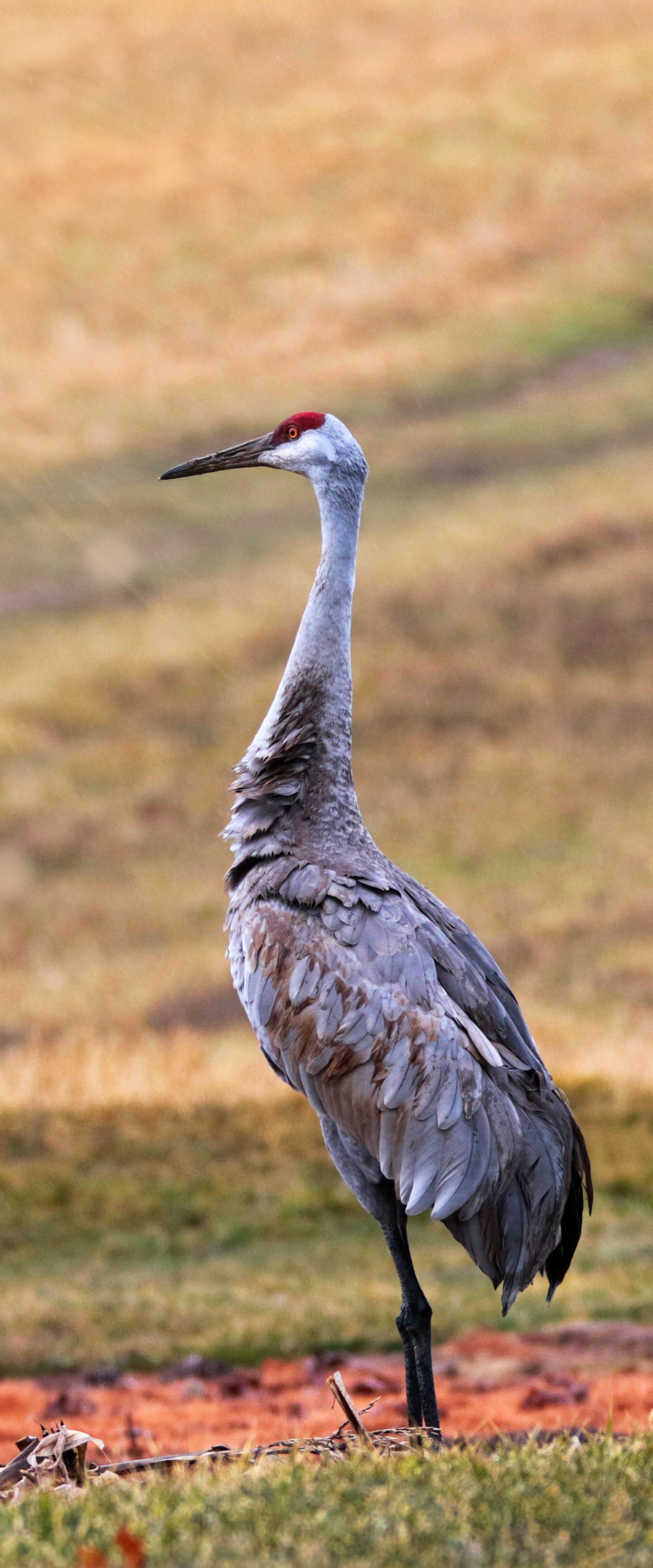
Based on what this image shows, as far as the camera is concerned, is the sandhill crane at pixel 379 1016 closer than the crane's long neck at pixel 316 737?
Yes

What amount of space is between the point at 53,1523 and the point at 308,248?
49.9m

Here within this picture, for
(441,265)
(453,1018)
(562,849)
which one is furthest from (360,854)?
(441,265)

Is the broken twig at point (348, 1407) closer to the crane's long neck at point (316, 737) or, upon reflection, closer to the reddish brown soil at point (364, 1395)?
the reddish brown soil at point (364, 1395)

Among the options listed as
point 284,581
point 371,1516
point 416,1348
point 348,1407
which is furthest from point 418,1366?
point 284,581

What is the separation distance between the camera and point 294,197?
53875 mm

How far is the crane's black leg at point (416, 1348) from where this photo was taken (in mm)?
6090

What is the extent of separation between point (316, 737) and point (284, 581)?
87.7 ft

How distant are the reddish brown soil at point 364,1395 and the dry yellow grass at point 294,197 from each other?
98.2 ft

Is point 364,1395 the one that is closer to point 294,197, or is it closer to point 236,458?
point 236,458

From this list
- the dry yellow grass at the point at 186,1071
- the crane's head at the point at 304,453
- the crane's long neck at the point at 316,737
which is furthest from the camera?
the dry yellow grass at the point at 186,1071

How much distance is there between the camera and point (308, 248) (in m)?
51.5

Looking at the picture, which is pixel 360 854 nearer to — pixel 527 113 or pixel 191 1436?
pixel 191 1436

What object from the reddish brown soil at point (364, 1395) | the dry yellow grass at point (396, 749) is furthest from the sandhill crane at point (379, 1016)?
the dry yellow grass at point (396, 749)

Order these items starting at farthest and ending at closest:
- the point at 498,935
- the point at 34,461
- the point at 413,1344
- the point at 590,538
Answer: the point at 34,461
the point at 590,538
the point at 498,935
the point at 413,1344
